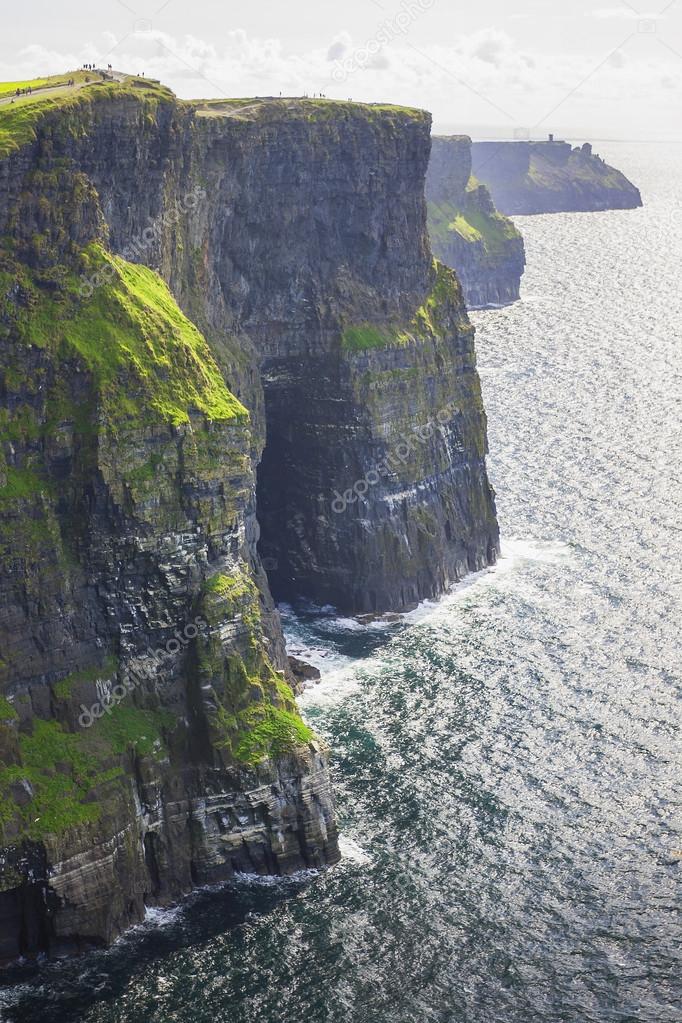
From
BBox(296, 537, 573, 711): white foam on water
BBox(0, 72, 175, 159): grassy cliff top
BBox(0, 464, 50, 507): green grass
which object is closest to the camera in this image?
BBox(0, 464, 50, 507): green grass

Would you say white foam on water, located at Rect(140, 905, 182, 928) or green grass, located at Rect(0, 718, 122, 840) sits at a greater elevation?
green grass, located at Rect(0, 718, 122, 840)

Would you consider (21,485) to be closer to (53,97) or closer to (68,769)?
(68,769)

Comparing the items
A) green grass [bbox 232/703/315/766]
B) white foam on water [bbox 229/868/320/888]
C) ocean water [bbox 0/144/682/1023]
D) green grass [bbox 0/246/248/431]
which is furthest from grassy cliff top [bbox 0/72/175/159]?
ocean water [bbox 0/144/682/1023]

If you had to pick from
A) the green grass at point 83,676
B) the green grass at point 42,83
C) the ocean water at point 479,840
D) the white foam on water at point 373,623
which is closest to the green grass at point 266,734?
the ocean water at point 479,840

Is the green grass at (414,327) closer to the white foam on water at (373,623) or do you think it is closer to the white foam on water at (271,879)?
the white foam on water at (373,623)

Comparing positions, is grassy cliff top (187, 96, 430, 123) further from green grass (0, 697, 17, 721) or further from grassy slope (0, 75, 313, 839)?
green grass (0, 697, 17, 721)

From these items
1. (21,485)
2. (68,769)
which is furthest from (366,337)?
(68,769)

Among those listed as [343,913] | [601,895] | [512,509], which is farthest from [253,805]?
[512,509]

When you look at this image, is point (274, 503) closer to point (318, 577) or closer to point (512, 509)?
point (318, 577)
